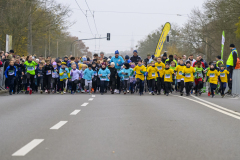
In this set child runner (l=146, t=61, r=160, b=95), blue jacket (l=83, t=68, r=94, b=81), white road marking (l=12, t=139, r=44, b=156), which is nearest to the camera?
white road marking (l=12, t=139, r=44, b=156)

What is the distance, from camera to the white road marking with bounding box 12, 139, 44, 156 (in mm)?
5617

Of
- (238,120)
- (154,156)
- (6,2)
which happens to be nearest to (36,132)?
(154,156)

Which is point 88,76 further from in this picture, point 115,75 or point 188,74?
point 188,74

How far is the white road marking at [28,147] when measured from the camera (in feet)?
18.4

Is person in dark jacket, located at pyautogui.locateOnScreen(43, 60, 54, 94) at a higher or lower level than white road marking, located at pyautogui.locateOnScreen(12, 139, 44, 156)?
higher

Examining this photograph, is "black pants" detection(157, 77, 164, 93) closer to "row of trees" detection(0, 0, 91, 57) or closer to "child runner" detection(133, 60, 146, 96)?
"child runner" detection(133, 60, 146, 96)

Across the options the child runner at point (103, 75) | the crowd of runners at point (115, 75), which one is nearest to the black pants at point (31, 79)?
the crowd of runners at point (115, 75)

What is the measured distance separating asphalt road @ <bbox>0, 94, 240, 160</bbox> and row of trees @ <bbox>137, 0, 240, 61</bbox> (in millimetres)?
31002

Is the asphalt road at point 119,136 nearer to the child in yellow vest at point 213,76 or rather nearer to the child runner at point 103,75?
the child in yellow vest at point 213,76

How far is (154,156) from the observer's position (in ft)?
18.1

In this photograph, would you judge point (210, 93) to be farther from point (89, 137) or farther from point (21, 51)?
point (21, 51)

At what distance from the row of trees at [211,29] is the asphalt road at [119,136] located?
31.0 metres

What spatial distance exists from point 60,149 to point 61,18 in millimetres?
38355

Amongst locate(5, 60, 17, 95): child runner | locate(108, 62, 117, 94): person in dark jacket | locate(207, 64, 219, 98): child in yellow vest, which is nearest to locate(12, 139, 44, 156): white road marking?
locate(5, 60, 17, 95): child runner
